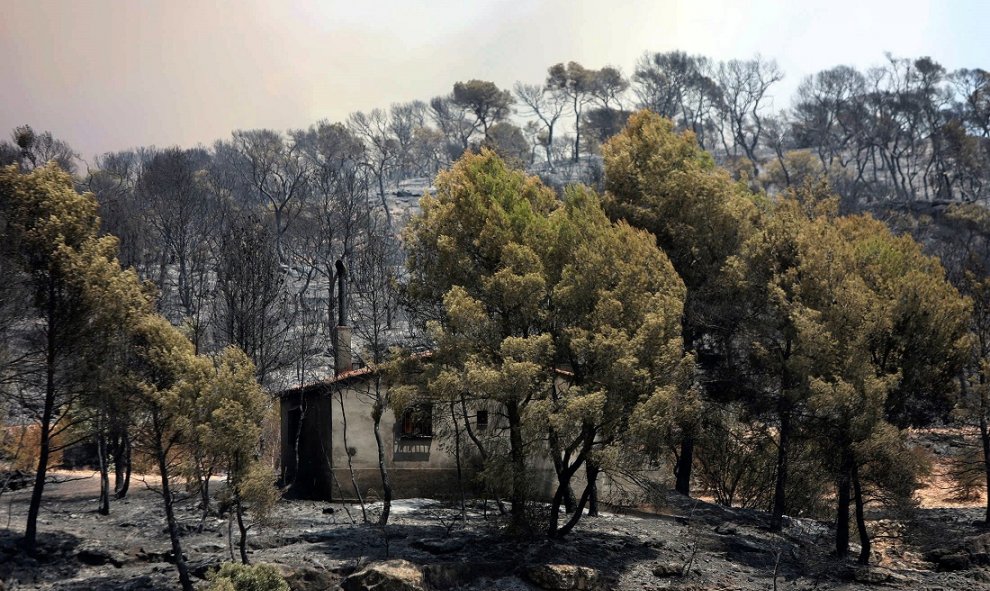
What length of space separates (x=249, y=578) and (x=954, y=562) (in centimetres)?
2148

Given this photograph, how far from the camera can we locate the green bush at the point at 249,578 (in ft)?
67.6

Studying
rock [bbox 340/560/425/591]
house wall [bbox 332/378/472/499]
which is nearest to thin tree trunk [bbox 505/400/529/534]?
rock [bbox 340/560/425/591]

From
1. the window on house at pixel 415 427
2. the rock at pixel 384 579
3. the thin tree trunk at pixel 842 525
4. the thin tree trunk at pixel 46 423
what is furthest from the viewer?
the window on house at pixel 415 427

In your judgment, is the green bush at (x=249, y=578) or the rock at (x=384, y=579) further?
the rock at (x=384, y=579)

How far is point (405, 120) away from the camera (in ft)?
432

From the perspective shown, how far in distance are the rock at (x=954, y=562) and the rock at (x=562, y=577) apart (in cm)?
1235

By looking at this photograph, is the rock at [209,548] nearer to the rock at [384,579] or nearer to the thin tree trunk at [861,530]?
the rock at [384,579]

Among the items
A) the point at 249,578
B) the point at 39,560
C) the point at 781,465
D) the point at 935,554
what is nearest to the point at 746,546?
the point at 781,465

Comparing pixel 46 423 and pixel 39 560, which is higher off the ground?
pixel 46 423

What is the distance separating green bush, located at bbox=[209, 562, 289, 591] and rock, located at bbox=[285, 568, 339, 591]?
171 centimetres

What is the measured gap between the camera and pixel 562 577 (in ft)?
82.4

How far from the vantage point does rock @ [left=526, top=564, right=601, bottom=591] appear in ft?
82.0

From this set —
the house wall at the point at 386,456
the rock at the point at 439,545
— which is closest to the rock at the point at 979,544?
the rock at the point at 439,545

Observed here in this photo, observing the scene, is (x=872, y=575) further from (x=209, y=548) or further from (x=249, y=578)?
(x=209, y=548)
